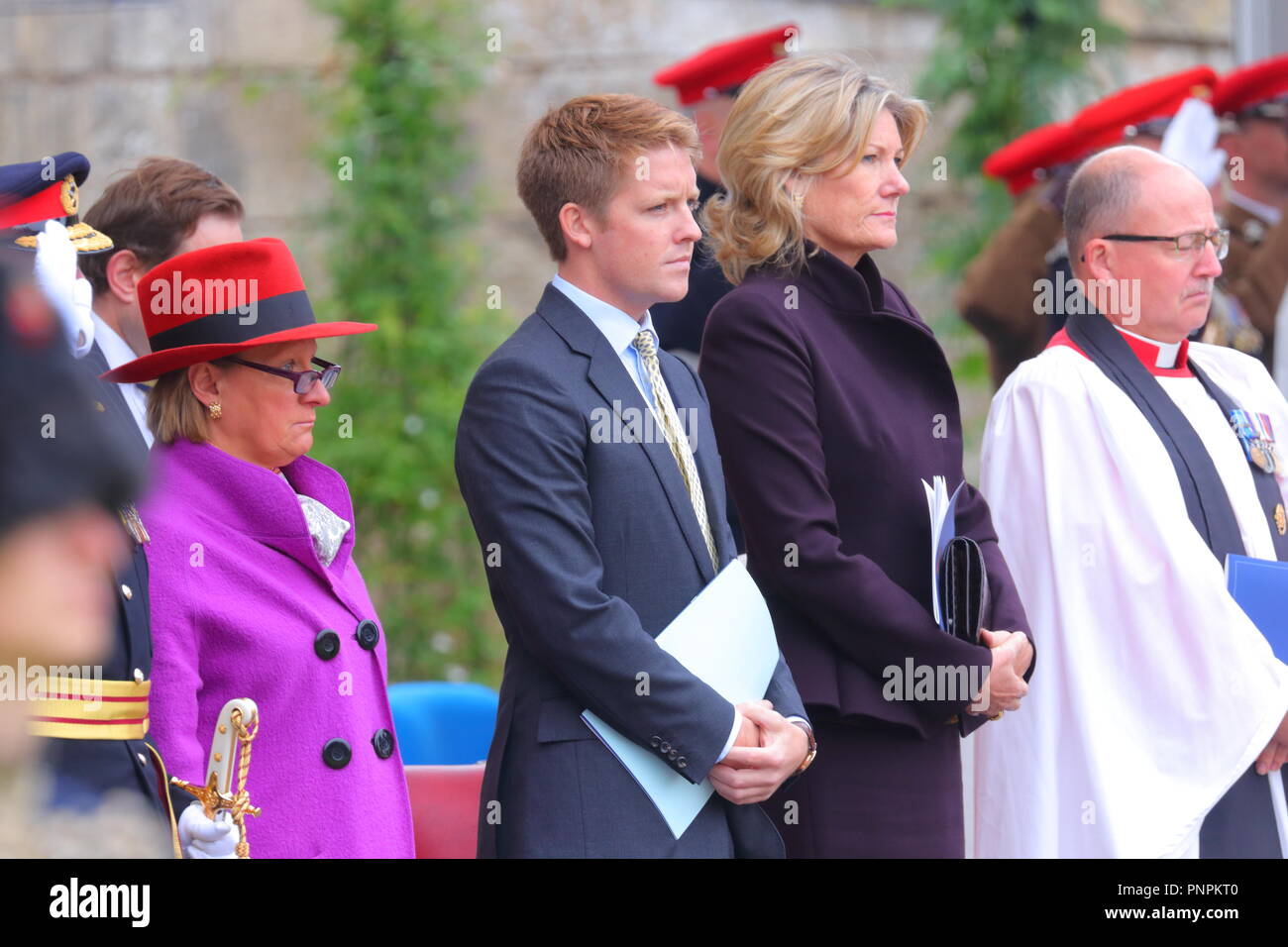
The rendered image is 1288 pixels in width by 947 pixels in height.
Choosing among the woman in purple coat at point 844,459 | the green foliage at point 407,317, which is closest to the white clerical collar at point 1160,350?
the woman in purple coat at point 844,459

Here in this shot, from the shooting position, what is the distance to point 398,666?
736 cm

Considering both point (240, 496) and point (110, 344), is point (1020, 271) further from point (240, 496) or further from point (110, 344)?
point (240, 496)

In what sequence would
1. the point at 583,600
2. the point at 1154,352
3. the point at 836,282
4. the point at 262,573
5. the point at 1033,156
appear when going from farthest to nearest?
the point at 1033,156
the point at 1154,352
the point at 836,282
the point at 262,573
the point at 583,600

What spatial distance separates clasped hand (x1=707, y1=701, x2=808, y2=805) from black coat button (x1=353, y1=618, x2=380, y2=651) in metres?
0.64

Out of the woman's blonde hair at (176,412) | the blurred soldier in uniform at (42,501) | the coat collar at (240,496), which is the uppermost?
the blurred soldier in uniform at (42,501)

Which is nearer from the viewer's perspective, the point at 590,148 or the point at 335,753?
the point at 335,753

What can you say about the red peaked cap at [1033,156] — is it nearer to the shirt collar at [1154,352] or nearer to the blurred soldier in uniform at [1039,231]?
the blurred soldier in uniform at [1039,231]

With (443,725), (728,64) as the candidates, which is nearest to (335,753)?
(443,725)

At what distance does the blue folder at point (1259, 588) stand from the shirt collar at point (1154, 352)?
1.72 feet

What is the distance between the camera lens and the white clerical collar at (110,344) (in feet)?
11.5

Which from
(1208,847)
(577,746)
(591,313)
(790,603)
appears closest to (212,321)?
(591,313)

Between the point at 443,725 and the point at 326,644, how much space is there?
1.64 metres

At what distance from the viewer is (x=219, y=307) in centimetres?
294
